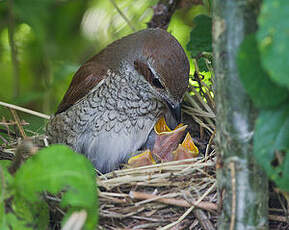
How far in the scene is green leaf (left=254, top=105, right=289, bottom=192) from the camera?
1271mm

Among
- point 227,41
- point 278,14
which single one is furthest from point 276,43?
point 227,41

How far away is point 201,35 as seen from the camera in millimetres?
2271

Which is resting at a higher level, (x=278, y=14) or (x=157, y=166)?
(x=278, y=14)

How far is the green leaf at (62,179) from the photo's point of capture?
53.3 inches

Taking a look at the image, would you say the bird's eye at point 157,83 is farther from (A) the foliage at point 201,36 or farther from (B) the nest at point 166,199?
(B) the nest at point 166,199

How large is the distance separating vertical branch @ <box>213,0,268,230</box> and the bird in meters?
1.10

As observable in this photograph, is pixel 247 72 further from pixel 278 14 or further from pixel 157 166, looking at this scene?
pixel 157 166

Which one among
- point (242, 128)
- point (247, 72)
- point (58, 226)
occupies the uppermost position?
point (247, 72)

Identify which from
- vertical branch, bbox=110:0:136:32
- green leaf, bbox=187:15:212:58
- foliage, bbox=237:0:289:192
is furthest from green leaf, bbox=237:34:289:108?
vertical branch, bbox=110:0:136:32

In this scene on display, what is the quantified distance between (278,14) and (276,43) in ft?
0.25

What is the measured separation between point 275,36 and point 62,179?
791 millimetres

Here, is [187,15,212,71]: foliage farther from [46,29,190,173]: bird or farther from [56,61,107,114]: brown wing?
[56,61,107,114]: brown wing

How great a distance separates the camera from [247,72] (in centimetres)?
122

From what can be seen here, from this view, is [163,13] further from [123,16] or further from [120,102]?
[120,102]
